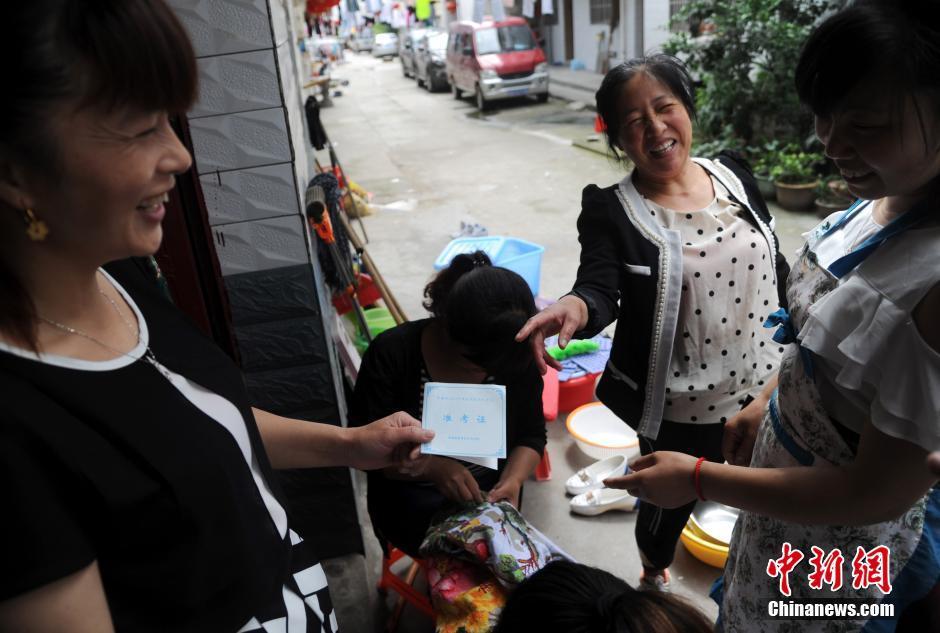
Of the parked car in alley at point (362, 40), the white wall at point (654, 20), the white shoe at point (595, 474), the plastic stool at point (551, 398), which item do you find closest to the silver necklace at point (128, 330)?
the white shoe at point (595, 474)

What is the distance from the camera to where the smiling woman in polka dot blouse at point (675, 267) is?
6.16ft

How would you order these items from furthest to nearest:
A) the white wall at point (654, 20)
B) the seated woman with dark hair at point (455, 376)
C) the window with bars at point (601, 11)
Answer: the window with bars at point (601, 11) < the white wall at point (654, 20) < the seated woman with dark hair at point (455, 376)

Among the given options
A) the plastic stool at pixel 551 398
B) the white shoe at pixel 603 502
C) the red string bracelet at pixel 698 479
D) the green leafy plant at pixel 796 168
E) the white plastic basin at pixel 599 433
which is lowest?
the white shoe at pixel 603 502

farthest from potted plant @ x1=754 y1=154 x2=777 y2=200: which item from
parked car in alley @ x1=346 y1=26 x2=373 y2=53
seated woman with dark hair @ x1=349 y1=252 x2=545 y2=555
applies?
parked car in alley @ x1=346 y1=26 x2=373 y2=53

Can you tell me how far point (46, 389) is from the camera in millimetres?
796

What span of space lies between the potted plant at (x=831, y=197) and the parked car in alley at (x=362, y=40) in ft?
105

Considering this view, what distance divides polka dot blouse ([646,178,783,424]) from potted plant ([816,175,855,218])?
16.1ft

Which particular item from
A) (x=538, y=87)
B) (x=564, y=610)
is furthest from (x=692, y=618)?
(x=538, y=87)

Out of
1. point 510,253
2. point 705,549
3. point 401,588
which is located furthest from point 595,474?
point 510,253

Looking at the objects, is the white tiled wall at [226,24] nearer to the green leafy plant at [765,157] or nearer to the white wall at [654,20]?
the green leafy plant at [765,157]

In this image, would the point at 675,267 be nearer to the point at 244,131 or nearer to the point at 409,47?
the point at 244,131

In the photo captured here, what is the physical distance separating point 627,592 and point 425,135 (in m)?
11.7

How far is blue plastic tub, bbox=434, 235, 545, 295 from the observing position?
12.7 ft

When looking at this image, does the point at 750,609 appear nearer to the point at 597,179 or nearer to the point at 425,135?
the point at 597,179
